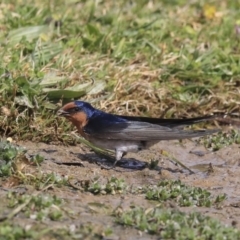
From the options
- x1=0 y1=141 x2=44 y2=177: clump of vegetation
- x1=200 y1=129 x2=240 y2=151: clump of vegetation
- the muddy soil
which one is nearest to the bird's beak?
the muddy soil

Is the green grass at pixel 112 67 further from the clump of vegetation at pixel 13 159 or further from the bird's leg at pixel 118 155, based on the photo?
the bird's leg at pixel 118 155

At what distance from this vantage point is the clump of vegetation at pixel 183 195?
498 centimetres

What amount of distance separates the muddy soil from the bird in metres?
0.16

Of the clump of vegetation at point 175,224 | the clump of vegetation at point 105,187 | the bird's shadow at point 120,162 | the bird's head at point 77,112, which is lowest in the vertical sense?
the bird's shadow at point 120,162

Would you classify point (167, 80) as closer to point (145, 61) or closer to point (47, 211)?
point (145, 61)

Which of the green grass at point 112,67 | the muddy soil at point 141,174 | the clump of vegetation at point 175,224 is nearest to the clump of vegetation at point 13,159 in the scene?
the green grass at point 112,67

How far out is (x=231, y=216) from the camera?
491 centimetres

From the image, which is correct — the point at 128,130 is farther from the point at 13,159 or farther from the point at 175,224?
the point at 175,224

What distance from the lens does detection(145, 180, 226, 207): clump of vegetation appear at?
16.3ft

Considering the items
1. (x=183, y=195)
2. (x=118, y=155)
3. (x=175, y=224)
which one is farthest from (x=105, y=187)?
(x=118, y=155)

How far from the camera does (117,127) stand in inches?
235

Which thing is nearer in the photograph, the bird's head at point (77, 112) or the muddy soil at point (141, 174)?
the muddy soil at point (141, 174)

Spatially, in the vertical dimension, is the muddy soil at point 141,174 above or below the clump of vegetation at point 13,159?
below

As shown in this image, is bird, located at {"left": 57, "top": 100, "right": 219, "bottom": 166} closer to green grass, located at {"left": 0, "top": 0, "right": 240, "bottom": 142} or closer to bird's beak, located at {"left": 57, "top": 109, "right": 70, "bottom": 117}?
bird's beak, located at {"left": 57, "top": 109, "right": 70, "bottom": 117}
